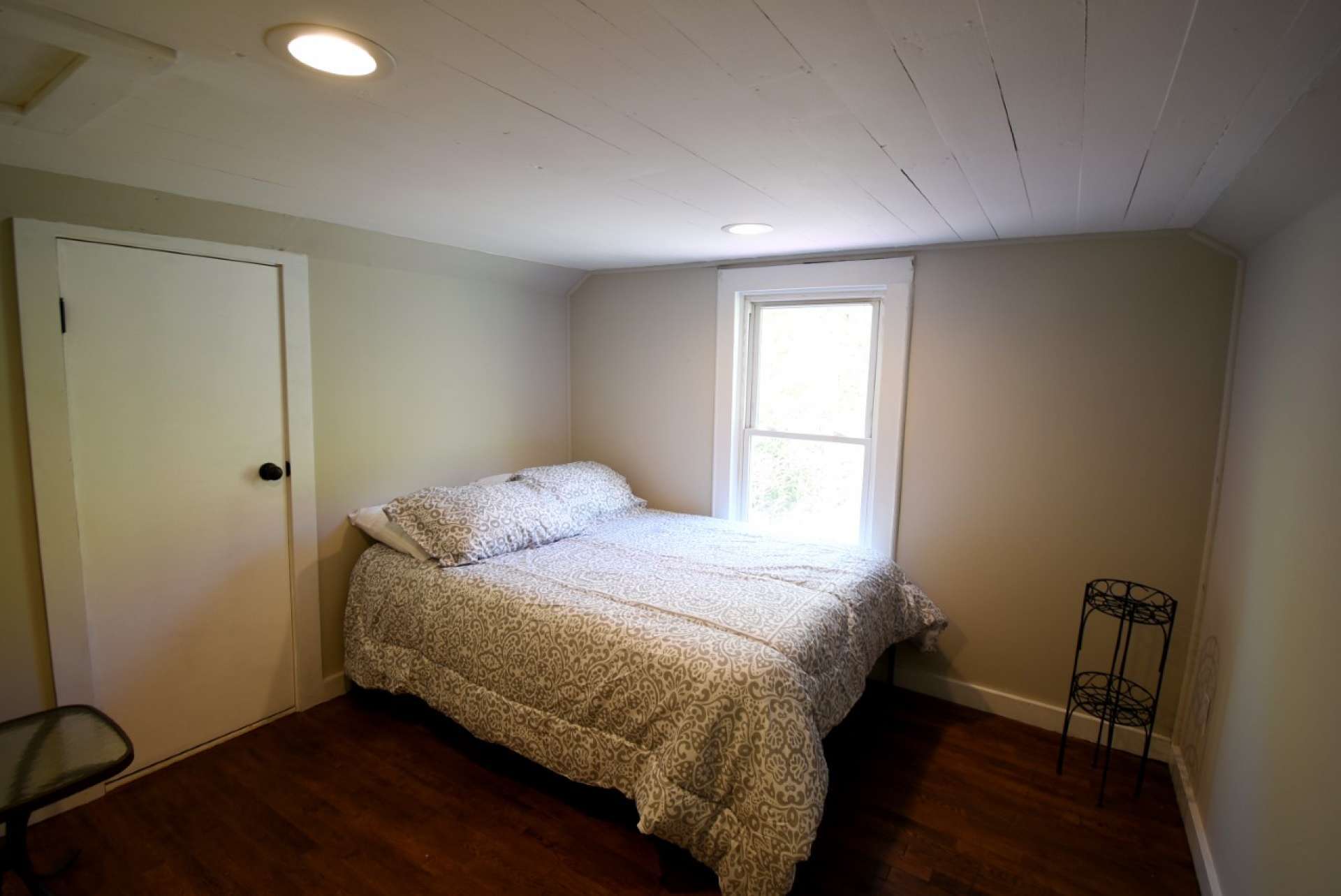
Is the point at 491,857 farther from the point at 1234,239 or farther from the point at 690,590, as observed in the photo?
the point at 1234,239

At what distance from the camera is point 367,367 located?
2.98 metres

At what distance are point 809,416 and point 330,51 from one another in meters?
2.64

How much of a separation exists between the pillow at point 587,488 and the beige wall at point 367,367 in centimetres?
41

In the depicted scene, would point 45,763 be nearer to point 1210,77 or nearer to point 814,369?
point 1210,77

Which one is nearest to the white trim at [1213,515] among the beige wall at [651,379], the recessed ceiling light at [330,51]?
the beige wall at [651,379]

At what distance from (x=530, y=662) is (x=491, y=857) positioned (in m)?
0.59

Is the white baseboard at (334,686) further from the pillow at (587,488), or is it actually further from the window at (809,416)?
the window at (809,416)

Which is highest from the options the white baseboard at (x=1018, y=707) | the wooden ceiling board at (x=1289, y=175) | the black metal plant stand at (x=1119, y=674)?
the wooden ceiling board at (x=1289, y=175)

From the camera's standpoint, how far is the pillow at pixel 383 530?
2756mm

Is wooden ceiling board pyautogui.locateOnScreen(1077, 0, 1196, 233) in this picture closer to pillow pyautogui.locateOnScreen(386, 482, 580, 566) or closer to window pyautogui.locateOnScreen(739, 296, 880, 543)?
window pyautogui.locateOnScreen(739, 296, 880, 543)

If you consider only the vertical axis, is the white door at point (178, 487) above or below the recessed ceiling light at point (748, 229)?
below

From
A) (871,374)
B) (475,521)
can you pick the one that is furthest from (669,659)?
(871,374)

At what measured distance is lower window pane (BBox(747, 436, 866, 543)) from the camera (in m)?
3.23

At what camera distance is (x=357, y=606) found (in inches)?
111
